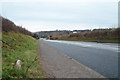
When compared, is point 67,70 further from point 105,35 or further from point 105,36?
point 105,35

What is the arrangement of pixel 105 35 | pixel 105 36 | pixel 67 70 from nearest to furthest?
pixel 67 70
pixel 105 36
pixel 105 35

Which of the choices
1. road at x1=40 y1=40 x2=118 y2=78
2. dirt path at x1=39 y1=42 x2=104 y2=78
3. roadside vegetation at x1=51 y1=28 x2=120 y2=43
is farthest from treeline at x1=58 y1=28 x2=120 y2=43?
dirt path at x1=39 y1=42 x2=104 y2=78

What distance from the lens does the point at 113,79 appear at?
15.0 ft

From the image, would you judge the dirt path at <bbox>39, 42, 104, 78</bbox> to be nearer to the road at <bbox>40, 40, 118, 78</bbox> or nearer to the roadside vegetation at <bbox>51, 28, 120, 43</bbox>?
the road at <bbox>40, 40, 118, 78</bbox>

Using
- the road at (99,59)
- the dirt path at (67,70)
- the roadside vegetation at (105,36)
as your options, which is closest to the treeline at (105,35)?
the roadside vegetation at (105,36)

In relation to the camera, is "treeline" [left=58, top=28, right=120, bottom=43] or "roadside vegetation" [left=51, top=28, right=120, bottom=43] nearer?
"roadside vegetation" [left=51, top=28, right=120, bottom=43]

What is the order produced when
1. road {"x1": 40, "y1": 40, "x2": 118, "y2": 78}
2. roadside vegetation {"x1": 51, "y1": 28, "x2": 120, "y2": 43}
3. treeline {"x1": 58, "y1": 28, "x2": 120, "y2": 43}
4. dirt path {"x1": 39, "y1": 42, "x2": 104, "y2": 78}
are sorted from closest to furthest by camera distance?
dirt path {"x1": 39, "y1": 42, "x2": 104, "y2": 78} < road {"x1": 40, "y1": 40, "x2": 118, "y2": 78} < roadside vegetation {"x1": 51, "y1": 28, "x2": 120, "y2": 43} < treeline {"x1": 58, "y1": 28, "x2": 120, "y2": 43}

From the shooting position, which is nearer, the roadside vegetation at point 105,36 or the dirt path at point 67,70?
the dirt path at point 67,70

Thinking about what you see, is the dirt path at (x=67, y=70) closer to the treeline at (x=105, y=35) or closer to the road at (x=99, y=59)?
the road at (x=99, y=59)

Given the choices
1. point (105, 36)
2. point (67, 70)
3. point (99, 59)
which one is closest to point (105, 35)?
point (105, 36)

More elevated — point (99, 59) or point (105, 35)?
point (105, 35)

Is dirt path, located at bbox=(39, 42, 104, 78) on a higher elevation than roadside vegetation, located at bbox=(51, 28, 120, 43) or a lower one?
lower

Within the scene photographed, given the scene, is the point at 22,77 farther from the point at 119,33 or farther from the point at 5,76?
the point at 119,33

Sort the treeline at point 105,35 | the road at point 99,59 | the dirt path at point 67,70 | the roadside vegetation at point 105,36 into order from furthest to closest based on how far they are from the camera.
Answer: the treeline at point 105,35 → the roadside vegetation at point 105,36 → the road at point 99,59 → the dirt path at point 67,70
